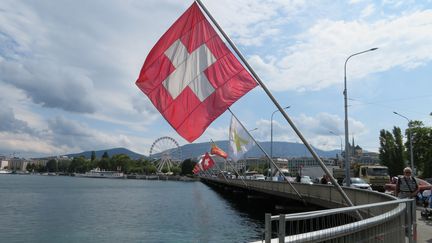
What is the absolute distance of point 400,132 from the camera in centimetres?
10300

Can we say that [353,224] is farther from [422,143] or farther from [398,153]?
[398,153]

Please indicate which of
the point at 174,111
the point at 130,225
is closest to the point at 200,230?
the point at 130,225

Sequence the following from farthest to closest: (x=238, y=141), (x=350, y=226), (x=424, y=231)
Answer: (x=238, y=141)
(x=424, y=231)
(x=350, y=226)

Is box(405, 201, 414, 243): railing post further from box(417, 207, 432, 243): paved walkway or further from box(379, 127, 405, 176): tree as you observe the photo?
box(379, 127, 405, 176): tree

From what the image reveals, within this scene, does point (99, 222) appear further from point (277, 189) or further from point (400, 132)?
point (400, 132)

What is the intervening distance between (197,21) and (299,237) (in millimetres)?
9014

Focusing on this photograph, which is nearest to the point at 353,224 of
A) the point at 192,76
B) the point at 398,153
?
the point at 192,76

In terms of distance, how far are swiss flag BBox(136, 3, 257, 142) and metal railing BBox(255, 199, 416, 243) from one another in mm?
5111

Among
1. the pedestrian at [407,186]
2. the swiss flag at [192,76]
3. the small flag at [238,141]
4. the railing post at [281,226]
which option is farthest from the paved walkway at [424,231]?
the small flag at [238,141]

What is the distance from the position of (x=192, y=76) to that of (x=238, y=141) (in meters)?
24.1

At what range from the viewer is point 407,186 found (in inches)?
579

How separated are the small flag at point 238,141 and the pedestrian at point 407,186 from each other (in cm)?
2246

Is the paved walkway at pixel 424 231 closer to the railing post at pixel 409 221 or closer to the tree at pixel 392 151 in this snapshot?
the railing post at pixel 409 221

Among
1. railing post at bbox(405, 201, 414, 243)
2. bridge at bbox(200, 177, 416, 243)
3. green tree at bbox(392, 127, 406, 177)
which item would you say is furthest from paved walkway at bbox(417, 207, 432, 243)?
green tree at bbox(392, 127, 406, 177)
